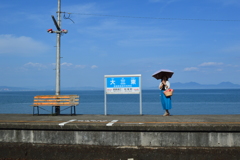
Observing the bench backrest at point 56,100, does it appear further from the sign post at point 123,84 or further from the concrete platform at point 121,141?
the concrete platform at point 121,141

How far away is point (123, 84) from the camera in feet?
43.8

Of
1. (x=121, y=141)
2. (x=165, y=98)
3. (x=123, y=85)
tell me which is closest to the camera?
(x=121, y=141)

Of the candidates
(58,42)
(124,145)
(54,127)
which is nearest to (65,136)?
(54,127)

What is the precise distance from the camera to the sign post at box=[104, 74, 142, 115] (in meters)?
13.2

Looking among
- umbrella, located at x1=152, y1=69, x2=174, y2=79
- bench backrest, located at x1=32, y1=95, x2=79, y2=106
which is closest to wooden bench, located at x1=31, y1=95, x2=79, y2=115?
bench backrest, located at x1=32, y1=95, x2=79, y2=106

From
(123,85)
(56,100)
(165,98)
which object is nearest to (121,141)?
(165,98)

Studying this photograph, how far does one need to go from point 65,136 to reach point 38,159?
101cm

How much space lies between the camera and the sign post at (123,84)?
43.4 feet

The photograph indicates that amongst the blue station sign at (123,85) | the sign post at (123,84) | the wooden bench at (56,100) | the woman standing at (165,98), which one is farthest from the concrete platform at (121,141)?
the blue station sign at (123,85)

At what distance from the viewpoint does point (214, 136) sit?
8117 millimetres

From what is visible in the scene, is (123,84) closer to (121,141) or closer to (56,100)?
(56,100)

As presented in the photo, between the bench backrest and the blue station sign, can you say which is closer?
the bench backrest

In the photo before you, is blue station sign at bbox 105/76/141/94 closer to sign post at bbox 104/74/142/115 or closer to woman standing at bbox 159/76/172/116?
sign post at bbox 104/74/142/115

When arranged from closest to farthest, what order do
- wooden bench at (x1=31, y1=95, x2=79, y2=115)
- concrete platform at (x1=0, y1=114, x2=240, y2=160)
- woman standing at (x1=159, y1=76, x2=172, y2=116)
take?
concrete platform at (x1=0, y1=114, x2=240, y2=160) < woman standing at (x1=159, y1=76, x2=172, y2=116) < wooden bench at (x1=31, y1=95, x2=79, y2=115)
